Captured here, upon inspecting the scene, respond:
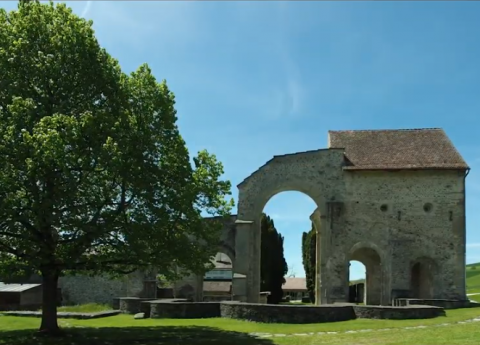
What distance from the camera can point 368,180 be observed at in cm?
3475

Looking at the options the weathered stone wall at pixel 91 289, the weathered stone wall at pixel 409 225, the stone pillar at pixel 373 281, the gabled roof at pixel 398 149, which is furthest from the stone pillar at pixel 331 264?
the weathered stone wall at pixel 91 289

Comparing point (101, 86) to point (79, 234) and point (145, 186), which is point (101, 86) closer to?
point (145, 186)

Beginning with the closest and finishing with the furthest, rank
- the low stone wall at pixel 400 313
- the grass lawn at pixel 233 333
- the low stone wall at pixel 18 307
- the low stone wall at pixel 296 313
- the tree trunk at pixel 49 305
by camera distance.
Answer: the grass lawn at pixel 233 333 < the tree trunk at pixel 49 305 < the low stone wall at pixel 296 313 < the low stone wall at pixel 400 313 < the low stone wall at pixel 18 307

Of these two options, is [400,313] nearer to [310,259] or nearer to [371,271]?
[371,271]

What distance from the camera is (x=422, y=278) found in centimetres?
3512

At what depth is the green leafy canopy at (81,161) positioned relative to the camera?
1606 cm

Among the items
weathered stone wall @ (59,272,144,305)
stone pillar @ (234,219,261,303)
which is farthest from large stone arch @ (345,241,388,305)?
weathered stone wall @ (59,272,144,305)

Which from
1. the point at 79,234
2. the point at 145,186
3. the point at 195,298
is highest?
the point at 145,186

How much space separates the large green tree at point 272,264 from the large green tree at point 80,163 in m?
28.4

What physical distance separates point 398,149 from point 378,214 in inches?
192

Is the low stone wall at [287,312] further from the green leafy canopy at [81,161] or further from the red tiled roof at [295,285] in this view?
the red tiled roof at [295,285]

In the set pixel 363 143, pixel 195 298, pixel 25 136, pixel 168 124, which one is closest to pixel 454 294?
pixel 363 143

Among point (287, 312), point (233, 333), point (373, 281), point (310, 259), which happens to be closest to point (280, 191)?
point (373, 281)

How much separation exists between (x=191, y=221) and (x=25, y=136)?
6.42m
